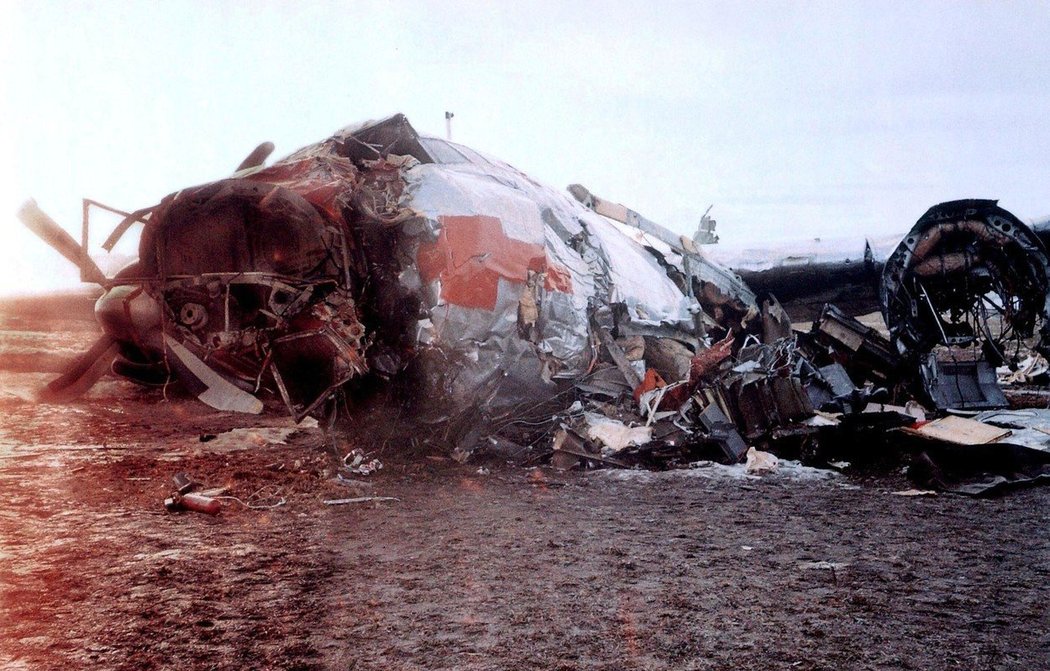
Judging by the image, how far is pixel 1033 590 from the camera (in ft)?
11.0

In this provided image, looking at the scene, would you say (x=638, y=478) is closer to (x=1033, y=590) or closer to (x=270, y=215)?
(x=1033, y=590)

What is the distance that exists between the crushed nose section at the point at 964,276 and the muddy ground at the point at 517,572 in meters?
5.17

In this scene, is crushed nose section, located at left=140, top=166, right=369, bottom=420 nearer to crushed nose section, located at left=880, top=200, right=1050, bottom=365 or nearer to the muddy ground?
the muddy ground

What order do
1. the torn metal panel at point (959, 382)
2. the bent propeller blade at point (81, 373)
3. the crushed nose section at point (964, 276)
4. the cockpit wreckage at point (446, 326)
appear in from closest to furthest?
1. the cockpit wreckage at point (446, 326)
2. the bent propeller blade at point (81, 373)
3. the torn metal panel at point (959, 382)
4. the crushed nose section at point (964, 276)

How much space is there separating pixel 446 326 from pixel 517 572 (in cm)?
313

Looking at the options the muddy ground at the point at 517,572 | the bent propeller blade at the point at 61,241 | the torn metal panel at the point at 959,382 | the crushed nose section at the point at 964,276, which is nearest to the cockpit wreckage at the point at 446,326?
the bent propeller blade at the point at 61,241

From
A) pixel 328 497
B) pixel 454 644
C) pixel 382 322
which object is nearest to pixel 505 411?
pixel 382 322

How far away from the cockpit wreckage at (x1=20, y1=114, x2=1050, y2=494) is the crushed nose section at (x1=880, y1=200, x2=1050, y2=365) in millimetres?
2433

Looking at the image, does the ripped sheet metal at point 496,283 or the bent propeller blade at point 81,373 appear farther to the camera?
the bent propeller blade at point 81,373

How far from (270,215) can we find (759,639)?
5.25 meters

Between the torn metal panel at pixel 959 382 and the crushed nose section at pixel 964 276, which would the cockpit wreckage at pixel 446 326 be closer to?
the torn metal panel at pixel 959 382

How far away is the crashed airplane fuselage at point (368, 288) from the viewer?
242 inches

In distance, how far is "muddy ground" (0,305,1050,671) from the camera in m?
2.74

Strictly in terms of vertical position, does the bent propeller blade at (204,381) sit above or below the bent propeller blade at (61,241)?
below
